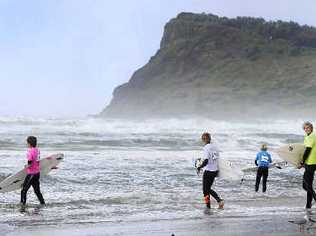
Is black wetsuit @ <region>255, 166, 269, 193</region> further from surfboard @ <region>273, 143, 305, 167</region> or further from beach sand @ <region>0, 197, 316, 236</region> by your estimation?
beach sand @ <region>0, 197, 316, 236</region>

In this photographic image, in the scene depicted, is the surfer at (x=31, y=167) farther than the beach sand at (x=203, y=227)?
Yes

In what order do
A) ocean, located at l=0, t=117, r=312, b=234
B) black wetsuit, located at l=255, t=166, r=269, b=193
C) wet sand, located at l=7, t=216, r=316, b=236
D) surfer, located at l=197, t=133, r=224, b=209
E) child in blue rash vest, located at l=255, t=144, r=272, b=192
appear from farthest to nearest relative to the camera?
child in blue rash vest, located at l=255, t=144, r=272, b=192 < black wetsuit, located at l=255, t=166, r=269, b=193 < surfer, located at l=197, t=133, r=224, b=209 < ocean, located at l=0, t=117, r=312, b=234 < wet sand, located at l=7, t=216, r=316, b=236

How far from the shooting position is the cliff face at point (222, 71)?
9538 centimetres

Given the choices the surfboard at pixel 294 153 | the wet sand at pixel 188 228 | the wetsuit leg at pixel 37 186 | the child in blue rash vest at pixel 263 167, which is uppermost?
the surfboard at pixel 294 153

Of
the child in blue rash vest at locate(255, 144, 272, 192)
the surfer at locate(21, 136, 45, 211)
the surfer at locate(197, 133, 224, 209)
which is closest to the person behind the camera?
the surfer at locate(197, 133, 224, 209)

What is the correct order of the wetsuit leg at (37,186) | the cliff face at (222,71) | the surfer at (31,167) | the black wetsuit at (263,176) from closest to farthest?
1. the surfer at (31,167)
2. the wetsuit leg at (37,186)
3. the black wetsuit at (263,176)
4. the cliff face at (222,71)

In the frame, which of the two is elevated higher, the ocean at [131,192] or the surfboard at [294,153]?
the surfboard at [294,153]

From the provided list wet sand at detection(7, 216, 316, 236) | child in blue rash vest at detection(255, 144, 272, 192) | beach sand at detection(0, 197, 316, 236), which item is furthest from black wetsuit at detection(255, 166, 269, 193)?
wet sand at detection(7, 216, 316, 236)

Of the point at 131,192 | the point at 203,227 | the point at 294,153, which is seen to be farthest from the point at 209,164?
the point at 131,192

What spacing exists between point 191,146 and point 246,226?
2106 cm

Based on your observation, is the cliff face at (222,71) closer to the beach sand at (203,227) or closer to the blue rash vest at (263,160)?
the blue rash vest at (263,160)

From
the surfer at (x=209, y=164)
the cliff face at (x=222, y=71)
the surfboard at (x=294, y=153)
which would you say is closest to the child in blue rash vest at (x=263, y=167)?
the surfboard at (x=294, y=153)

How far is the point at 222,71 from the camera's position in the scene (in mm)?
107938

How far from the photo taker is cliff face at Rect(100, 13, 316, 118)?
95.4 metres
